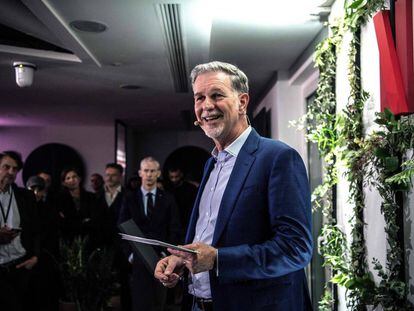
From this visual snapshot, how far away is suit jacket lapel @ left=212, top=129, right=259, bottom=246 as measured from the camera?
1404 millimetres

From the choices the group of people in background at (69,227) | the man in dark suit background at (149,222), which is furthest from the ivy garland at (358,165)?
the group of people in background at (69,227)

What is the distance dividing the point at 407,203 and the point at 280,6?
1.65 meters

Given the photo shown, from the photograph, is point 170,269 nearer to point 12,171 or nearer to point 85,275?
point 12,171

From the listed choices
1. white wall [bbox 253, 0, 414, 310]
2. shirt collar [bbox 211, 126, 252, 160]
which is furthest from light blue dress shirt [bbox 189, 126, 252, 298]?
white wall [bbox 253, 0, 414, 310]

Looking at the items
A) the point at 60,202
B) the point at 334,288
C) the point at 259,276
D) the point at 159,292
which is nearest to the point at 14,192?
the point at 60,202

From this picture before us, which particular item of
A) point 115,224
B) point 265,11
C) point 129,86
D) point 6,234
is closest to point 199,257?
point 265,11

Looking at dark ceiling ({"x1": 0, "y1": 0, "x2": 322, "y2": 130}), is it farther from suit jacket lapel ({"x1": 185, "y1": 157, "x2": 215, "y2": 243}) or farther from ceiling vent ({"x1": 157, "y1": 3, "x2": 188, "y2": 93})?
suit jacket lapel ({"x1": 185, "y1": 157, "x2": 215, "y2": 243})

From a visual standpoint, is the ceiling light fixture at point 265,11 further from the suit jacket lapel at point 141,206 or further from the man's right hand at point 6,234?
the man's right hand at point 6,234

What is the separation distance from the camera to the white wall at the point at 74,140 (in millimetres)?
9750

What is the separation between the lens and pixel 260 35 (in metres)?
3.48

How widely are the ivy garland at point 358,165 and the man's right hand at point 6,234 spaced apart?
2.24m

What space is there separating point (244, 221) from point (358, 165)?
0.96 metres

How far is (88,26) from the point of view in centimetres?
340

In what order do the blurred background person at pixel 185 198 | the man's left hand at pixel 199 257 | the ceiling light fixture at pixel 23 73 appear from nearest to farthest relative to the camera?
the man's left hand at pixel 199 257
the ceiling light fixture at pixel 23 73
the blurred background person at pixel 185 198
